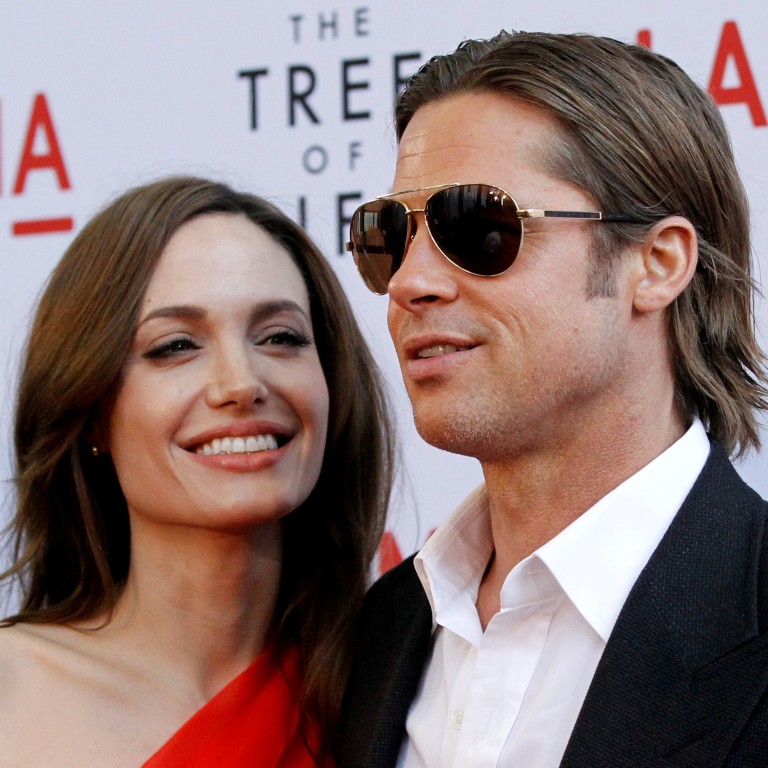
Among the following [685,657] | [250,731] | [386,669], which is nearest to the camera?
[685,657]

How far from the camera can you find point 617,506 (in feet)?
6.96

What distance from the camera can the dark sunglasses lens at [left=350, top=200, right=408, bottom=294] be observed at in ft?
7.70

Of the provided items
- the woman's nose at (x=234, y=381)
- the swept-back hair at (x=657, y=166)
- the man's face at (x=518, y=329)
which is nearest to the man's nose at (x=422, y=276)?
the man's face at (x=518, y=329)

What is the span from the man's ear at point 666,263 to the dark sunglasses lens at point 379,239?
46 cm

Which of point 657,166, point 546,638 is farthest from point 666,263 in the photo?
point 546,638

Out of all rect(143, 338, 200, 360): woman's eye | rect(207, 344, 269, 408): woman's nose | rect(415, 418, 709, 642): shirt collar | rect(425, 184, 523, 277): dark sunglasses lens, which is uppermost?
rect(425, 184, 523, 277): dark sunglasses lens

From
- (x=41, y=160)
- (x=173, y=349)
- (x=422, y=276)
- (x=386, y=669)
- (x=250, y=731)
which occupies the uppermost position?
(x=41, y=160)

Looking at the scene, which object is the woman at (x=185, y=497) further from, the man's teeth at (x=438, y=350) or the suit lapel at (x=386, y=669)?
the man's teeth at (x=438, y=350)

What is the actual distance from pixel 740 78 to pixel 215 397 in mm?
1485

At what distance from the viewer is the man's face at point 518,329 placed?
2207mm

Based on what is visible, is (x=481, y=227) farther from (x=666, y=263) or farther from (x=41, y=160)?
(x=41, y=160)

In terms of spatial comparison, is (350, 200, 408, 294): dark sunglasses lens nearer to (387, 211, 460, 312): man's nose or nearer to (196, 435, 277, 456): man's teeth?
(387, 211, 460, 312): man's nose

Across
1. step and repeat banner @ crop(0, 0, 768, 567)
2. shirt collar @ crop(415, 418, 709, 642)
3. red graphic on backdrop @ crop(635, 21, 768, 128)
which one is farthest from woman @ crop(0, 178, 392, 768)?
red graphic on backdrop @ crop(635, 21, 768, 128)

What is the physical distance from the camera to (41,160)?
3.70 m
